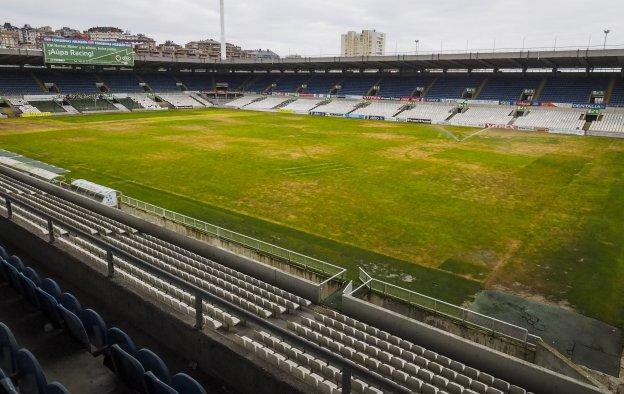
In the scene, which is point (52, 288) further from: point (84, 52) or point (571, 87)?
point (571, 87)

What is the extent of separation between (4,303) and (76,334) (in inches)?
98.5

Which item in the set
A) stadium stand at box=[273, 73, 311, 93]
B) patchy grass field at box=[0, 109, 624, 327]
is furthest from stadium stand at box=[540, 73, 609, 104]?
stadium stand at box=[273, 73, 311, 93]

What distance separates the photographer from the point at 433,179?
2998cm

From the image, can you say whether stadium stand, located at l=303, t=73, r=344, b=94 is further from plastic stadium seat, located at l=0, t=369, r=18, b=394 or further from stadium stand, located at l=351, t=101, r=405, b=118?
plastic stadium seat, located at l=0, t=369, r=18, b=394

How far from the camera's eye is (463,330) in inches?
468

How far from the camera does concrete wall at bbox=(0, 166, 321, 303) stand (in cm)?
1295

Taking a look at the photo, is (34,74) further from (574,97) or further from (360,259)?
(574,97)

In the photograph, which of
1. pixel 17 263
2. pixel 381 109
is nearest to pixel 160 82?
pixel 381 109

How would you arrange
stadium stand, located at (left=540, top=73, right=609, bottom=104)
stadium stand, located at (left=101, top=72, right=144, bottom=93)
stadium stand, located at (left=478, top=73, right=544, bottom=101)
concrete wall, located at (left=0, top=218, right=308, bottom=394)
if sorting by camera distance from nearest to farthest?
concrete wall, located at (left=0, top=218, right=308, bottom=394) → stadium stand, located at (left=540, top=73, right=609, bottom=104) → stadium stand, located at (left=478, top=73, right=544, bottom=101) → stadium stand, located at (left=101, top=72, right=144, bottom=93)

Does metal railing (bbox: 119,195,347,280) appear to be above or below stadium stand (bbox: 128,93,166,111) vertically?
below

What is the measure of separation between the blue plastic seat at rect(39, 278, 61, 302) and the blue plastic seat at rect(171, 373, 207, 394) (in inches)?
141

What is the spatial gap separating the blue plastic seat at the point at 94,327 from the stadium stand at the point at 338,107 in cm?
7187

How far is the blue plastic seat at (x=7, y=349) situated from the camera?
602 centimetres

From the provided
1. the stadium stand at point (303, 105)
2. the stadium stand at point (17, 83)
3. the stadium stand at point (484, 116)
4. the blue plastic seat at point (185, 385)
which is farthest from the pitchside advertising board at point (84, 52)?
the blue plastic seat at point (185, 385)
